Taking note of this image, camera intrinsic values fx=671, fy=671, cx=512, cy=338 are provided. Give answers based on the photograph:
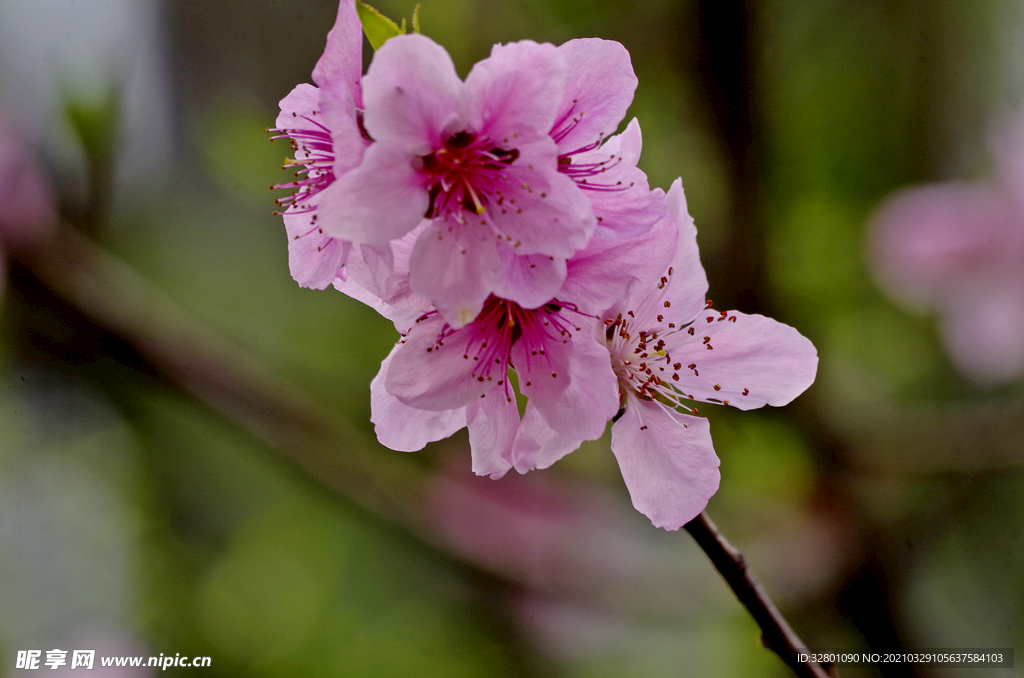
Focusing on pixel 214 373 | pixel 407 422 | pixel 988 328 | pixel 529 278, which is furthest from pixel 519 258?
pixel 988 328

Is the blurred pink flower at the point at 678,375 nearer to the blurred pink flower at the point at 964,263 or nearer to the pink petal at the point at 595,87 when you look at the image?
the pink petal at the point at 595,87

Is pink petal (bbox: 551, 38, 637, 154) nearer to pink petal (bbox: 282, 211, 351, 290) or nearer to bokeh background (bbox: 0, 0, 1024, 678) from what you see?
pink petal (bbox: 282, 211, 351, 290)

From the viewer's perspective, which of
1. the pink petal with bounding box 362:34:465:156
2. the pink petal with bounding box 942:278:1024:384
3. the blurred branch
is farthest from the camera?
the pink petal with bounding box 942:278:1024:384

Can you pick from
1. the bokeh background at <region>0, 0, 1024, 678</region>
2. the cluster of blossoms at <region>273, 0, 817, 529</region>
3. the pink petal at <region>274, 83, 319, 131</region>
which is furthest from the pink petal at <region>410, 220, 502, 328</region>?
the bokeh background at <region>0, 0, 1024, 678</region>

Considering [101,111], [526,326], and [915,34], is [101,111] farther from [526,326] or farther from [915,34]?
[915,34]

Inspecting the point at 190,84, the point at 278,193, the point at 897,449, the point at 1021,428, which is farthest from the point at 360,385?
the point at 1021,428

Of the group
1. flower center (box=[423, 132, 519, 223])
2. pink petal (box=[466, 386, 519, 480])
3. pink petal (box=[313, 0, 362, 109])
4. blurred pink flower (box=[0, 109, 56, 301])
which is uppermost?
blurred pink flower (box=[0, 109, 56, 301])

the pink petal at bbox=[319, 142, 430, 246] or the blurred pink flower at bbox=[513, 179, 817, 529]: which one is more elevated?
the pink petal at bbox=[319, 142, 430, 246]

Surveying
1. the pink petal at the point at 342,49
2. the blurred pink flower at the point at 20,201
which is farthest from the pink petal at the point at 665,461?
the blurred pink flower at the point at 20,201
